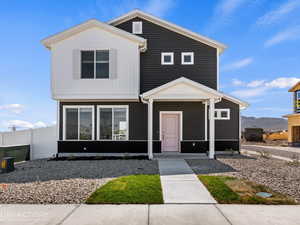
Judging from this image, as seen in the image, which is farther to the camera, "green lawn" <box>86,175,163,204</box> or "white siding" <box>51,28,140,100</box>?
"white siding" <box>51,28,140,100</box>

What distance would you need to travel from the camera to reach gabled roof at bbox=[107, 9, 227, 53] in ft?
37.6

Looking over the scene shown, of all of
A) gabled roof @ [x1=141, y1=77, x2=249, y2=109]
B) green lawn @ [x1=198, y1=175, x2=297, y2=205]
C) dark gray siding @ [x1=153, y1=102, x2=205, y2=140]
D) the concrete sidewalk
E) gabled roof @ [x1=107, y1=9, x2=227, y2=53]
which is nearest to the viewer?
the concrete sidewalk

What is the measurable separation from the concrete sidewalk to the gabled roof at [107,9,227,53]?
961cm

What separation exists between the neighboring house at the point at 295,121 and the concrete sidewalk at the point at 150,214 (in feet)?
56.0

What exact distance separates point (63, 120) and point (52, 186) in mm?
6126

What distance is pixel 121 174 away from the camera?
267 inches

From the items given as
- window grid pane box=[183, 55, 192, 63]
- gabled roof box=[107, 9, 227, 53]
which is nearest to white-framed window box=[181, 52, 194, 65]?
window grid pane box=[183, 55, 192, 63]

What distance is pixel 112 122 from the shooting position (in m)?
11.0

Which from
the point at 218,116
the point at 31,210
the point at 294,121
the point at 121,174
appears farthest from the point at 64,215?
the point at 294,121

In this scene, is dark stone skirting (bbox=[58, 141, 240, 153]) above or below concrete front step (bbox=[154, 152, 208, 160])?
above

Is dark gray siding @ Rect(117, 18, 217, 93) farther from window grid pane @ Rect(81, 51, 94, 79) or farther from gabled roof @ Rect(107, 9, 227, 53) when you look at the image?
window grid pane @ Rect(81, 51, 94, 79)

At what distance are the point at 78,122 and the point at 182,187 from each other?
7.69 metres

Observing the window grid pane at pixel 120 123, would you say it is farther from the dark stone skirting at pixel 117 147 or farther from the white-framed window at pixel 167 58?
the white-framed window at pixel 167 58

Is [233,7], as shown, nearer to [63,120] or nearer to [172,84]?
[172,84]
